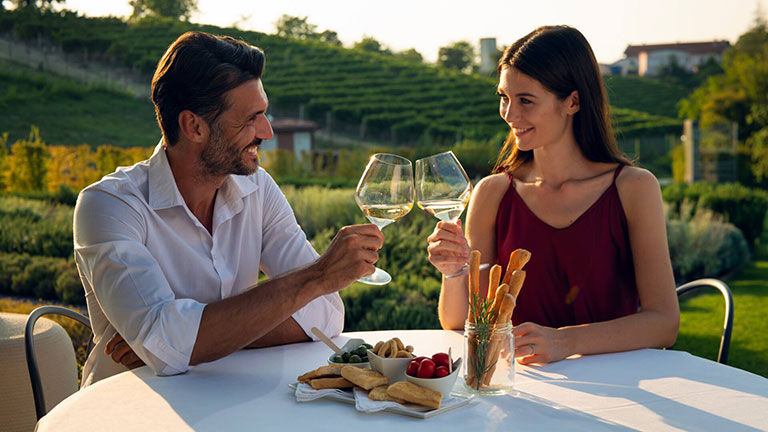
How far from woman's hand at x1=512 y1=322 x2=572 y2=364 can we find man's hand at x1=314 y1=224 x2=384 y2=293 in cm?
37

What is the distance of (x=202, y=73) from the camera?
76.9 inches

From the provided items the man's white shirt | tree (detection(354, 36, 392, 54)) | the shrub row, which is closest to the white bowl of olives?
the man's white shirt

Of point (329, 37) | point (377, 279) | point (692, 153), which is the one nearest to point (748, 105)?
point (692, 153)

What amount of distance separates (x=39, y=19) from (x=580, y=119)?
30.4 meters

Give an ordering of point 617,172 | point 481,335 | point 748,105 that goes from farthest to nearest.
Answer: point 748,105, point 617,172, point 481,335

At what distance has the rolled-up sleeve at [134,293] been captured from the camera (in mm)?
1604

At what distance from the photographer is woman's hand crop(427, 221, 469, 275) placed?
1633 mm

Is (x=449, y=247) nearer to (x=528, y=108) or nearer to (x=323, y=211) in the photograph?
Answer: (x=528, y=108)

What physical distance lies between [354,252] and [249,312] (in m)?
0.28

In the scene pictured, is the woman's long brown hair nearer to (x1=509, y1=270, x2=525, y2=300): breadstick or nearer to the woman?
the woman

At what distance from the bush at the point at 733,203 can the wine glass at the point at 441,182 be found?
7719 millimetres

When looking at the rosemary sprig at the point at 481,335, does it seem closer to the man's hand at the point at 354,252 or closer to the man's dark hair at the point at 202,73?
the man's hand at the point at 354,252

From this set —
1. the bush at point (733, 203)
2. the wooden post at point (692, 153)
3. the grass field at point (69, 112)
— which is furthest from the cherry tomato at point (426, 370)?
the grass field at point (69, 112)

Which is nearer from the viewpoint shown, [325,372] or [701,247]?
[325,372]
